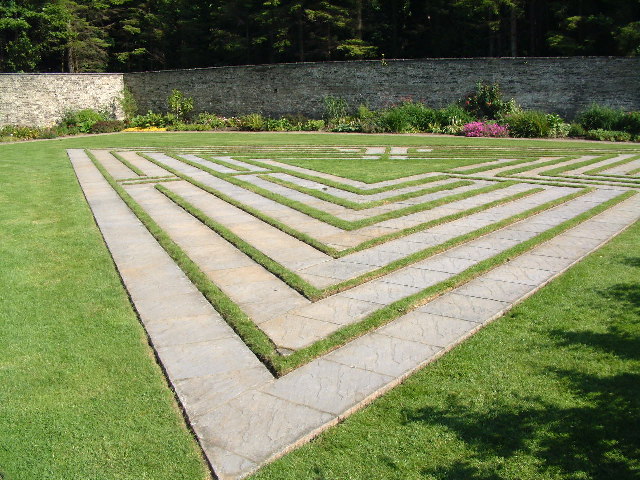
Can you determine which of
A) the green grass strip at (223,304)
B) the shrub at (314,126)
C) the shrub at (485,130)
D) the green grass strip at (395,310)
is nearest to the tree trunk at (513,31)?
the shrub at (485,130)

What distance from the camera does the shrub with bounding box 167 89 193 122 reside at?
2711 centimetres

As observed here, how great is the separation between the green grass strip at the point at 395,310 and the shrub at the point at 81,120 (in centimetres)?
2284

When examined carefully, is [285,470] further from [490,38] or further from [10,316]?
[490,38]

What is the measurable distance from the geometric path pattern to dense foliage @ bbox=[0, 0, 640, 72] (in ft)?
62.5

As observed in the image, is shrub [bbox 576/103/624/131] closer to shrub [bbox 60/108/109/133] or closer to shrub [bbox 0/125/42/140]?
shrub [bbox 60/108/109/133]

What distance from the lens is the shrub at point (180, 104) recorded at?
2711cm

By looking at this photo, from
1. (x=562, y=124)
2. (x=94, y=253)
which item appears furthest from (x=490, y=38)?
(x=94, y=253)

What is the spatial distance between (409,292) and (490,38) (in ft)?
95.7

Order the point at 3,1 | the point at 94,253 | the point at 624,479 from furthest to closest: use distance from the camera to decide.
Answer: the point at 3,1 → the point at 94,253 → the point at 624,479

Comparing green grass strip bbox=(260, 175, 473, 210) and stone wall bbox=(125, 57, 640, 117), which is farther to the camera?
stone wall bbox=(125, 57, 640, 117)

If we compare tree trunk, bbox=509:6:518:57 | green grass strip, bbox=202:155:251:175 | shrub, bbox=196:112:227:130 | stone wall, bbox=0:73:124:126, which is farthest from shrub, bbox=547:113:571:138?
stone wall, bbox=0:73:124:126

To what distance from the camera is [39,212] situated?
823 centimetres

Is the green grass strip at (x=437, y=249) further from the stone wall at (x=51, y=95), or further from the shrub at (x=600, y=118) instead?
the stone wall at (x=51, y=95)

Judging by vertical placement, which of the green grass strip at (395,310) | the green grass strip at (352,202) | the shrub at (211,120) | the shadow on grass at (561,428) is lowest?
the shadow on grass at (561,428)
